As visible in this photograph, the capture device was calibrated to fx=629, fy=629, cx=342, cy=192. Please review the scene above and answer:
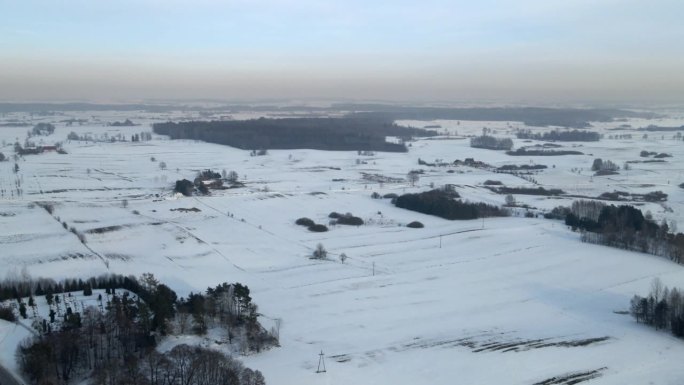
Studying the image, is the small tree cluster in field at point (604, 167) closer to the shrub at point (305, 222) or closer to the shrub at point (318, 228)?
the shrub at point (305, 222)

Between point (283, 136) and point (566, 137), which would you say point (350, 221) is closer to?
point (283, 136)

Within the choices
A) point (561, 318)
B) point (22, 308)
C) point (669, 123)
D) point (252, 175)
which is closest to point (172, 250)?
point (22, 308)

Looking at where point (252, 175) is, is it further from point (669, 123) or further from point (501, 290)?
point (669, 123)

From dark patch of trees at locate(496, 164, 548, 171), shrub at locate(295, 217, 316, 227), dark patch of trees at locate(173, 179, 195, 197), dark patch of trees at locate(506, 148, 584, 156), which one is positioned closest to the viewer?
shrub at locate(295, 217, 316, 227)

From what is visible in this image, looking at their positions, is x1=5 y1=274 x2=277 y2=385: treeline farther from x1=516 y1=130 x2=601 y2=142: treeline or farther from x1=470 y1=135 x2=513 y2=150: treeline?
x1=516 y1=130 x2=601 y2=142: treeline

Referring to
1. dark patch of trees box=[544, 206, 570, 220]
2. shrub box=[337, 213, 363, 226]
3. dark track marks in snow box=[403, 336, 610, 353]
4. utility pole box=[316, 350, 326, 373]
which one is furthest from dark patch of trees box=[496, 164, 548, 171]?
utility pole box=[316, 350, 326, 373]

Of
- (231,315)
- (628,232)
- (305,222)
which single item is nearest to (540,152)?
(628,232)
